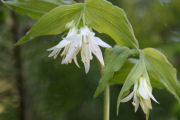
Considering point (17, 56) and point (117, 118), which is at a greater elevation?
point (17, 56)

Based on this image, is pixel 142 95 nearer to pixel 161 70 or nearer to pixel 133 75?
pixel 133 75

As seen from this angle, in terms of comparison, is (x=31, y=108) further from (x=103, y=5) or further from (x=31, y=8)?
(x=103, y=5)

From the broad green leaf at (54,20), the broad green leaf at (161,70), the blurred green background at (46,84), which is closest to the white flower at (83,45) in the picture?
the broad green leaf at (54,20)

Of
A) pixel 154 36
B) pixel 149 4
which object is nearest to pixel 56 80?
pixel 154 36

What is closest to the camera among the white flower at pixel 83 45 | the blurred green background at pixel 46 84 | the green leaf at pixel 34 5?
the white flower at pixel 83 45

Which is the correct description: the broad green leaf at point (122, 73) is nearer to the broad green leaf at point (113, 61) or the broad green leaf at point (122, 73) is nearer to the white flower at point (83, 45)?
the broad green leaf at point (113, 61)

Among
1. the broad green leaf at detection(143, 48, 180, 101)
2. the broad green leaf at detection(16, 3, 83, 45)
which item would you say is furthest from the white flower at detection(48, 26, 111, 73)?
the broad green leaf at detection(143, 48, 180, 101)

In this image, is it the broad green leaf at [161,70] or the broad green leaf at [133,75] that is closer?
the broad green leaf at [133,75]
